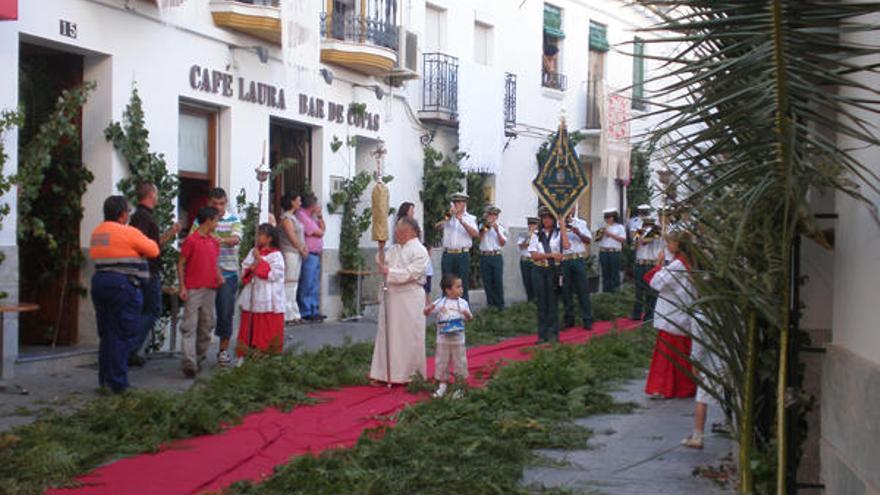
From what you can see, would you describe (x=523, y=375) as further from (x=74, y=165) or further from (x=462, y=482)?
(x=74, y=165)

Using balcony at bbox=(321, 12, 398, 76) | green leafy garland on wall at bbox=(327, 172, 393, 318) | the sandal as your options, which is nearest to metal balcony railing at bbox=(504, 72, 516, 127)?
balcony at bbox=(321, 12, 398, 76)

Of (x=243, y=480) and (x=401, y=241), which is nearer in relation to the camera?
(x=243, y=480)

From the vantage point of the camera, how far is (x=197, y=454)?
8.37 m

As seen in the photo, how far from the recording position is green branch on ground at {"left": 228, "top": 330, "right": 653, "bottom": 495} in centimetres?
709

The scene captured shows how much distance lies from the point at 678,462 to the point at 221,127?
9950mm

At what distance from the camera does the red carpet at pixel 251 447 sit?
743 cm

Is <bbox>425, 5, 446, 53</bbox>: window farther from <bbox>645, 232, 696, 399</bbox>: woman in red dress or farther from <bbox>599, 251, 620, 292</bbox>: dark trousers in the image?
<bbox>645, 232, 696, 399</bbox>: woman in red dress

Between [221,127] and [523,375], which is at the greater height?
[221,127]

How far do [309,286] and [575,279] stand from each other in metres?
4.17

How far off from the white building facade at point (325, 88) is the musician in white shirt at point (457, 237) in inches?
56.1

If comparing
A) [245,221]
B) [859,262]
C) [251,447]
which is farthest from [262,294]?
[859,262]

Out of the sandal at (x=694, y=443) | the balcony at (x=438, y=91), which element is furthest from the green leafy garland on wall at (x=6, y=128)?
the balcony at (x=438, y=91)

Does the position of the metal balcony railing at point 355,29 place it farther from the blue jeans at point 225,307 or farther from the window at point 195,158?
the blue jeans at point 225,307

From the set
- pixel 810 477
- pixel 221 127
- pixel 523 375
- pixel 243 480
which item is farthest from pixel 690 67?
pixel 221 127
